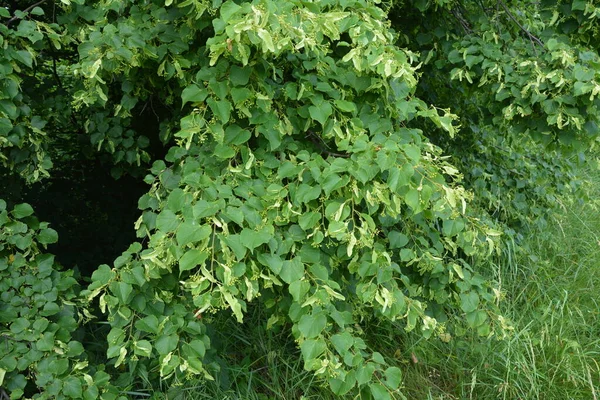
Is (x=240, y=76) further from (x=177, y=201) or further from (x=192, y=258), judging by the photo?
(x=192, y=258)

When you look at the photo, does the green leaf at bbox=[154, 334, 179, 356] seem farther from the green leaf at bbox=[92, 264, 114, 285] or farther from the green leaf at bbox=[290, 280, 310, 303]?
the green leaf at bbox=[290, 280, 310, 303]

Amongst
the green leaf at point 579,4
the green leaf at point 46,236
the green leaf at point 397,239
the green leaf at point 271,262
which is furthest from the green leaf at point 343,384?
the green leaf at point 579,4

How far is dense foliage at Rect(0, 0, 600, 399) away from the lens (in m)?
1.95

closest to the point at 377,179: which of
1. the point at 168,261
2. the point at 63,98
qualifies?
the point at 168,261

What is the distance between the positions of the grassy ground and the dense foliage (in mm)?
374

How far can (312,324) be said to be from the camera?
199 centimetres

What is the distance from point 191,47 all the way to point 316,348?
1.23 meters

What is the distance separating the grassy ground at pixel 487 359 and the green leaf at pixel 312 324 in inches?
38.0

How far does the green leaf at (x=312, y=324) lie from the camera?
1.98 meters

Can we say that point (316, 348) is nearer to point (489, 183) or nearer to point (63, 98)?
point (63, 98)

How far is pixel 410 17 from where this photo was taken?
3312mm

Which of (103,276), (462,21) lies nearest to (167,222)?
(103,276)

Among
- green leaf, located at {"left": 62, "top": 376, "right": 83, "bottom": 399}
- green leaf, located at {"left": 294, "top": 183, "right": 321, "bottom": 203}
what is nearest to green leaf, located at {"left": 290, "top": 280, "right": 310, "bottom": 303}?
green leaf, located at {"left": 294, "top": 183, "right": 321, "bottom": 203}

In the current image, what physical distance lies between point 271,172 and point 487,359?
Answer: 1.58 metres
